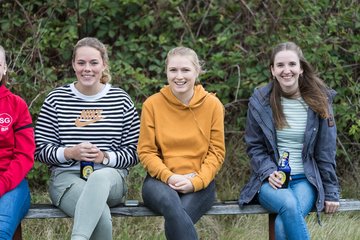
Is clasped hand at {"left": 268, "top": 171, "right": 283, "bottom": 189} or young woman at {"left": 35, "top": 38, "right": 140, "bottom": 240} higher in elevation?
young woman at {"left": 35, "top": 38, "right": 140, "bottom": 240}

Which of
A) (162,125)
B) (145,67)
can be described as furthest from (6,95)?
(145,67)

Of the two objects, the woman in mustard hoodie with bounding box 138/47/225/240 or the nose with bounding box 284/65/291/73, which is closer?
the woman in mustard hoodie with bounding box 138/47/225/240

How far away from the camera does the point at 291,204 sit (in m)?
4.47

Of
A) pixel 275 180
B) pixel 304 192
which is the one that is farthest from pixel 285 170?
pixel 304 192

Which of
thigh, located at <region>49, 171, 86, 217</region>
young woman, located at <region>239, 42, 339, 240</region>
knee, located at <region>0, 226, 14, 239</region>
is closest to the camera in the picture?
knee, located at <region>0, 226, 14, 239</region>

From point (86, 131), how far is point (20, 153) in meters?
0.44

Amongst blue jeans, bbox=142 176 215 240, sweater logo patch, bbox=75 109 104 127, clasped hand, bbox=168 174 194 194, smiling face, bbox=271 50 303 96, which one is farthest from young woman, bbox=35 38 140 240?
smiling face, bbox=271 50 303 96

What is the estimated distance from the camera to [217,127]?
475cm

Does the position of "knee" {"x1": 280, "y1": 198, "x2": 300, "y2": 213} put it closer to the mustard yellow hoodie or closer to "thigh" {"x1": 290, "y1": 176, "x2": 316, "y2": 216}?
"thigh" {"x1": 290, "y1": 176, "x2": 316, "y2": 216}

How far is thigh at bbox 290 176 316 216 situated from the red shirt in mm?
1674

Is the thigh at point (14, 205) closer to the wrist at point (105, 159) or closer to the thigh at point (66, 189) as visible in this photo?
the thigh at point (66, 189)

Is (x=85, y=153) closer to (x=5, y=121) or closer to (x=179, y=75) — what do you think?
(x=5, y=121)

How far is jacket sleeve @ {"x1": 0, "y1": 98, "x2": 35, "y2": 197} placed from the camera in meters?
4.43

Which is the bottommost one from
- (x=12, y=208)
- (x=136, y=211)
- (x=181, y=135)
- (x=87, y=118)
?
(x=136, y=211)
